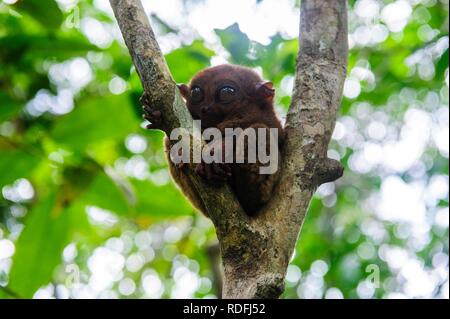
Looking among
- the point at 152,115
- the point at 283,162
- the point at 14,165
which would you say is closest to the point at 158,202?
the point at 14,165

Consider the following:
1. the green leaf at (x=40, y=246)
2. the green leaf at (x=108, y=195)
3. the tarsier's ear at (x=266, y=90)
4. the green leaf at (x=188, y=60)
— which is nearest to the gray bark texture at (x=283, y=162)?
the tarsier's ear at (x=266, y=90)

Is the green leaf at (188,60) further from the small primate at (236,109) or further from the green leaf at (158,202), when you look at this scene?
the green leaf at (158,202)

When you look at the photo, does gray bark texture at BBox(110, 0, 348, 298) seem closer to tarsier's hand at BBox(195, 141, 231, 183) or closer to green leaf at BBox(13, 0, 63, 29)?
tarsier's hand at BBox(195, 141, 231, 183)

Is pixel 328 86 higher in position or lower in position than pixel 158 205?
higher

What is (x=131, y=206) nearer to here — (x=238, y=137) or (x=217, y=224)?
(x=238, y=137)

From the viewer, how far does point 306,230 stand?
23.4ft

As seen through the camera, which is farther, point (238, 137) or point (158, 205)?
point (158, 205)

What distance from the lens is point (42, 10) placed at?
3.88 metres

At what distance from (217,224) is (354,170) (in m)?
7.54

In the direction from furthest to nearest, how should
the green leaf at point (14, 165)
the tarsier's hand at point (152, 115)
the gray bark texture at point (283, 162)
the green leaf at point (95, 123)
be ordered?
the green leaf at point (95, 123)
the green leaf at point (14, 165)
the tarsier's hand at point (152, 115)
the gray bark texture at point (283, 162)

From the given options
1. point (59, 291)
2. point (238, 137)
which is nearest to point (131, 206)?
point (238, 137)

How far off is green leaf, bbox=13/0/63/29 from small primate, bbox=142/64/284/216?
99cm

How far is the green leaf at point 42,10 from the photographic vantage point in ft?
12.7

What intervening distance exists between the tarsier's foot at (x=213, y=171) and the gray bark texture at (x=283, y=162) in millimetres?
38
